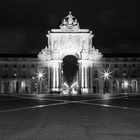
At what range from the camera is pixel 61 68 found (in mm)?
98250

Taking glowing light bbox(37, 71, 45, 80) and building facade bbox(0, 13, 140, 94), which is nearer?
building facade bbox(0, 13, 140, 94)

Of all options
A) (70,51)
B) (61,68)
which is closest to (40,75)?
(61,68)

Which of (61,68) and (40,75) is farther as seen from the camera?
(61,68)

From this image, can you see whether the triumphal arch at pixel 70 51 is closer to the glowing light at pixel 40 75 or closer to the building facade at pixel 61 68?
the building facade at pixel 61 68

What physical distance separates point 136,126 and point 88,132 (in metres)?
2.77

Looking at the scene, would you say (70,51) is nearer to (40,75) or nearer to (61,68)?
(61,68)

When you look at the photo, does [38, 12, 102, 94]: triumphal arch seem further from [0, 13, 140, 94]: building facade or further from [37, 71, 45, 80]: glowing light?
[37, 71, 45, 80]: glowing light

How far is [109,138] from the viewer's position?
998 cm

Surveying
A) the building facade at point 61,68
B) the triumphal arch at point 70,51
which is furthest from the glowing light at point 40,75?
the triumphal arch at point 70,51

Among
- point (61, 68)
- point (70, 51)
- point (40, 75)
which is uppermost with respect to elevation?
point (70, 51)

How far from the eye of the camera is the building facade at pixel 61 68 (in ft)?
309

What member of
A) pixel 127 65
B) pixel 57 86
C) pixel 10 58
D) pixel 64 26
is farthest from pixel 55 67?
pixel 127 65

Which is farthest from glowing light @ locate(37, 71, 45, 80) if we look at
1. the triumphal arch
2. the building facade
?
the triumphal arch

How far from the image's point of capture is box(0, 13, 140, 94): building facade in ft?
309
